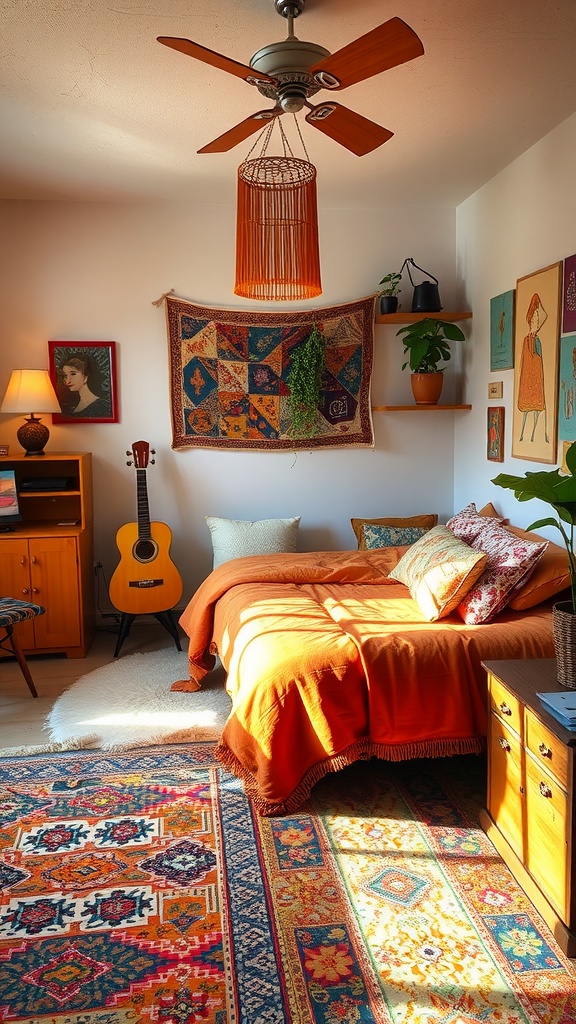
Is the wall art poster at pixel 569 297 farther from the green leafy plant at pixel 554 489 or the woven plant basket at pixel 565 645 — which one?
the woven plant basket at pixel 565 645

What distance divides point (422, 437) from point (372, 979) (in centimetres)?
368

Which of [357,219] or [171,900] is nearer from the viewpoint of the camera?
[171,900]

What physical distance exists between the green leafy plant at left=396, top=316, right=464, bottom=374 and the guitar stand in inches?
81.3

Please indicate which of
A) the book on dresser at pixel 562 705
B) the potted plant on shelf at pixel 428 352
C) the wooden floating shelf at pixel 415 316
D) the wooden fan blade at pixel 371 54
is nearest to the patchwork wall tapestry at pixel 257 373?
the wooden floating shelf at pixel 415 316

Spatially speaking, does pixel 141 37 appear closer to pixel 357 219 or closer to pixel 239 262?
pixel 239 262

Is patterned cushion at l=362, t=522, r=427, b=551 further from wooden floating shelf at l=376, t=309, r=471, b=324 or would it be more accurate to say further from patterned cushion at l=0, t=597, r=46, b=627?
patterned cushion at l=0, t=597, r=46, b=627

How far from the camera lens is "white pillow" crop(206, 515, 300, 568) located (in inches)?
185

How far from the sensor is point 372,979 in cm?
194

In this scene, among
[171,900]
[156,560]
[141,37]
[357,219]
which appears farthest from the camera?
[357,219]

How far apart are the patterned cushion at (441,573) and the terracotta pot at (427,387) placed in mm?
1390

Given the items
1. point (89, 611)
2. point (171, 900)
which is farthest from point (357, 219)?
point (171, 900)

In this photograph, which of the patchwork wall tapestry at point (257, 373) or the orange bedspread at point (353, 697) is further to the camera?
the patchwork wall tapestry at point (257, 373)

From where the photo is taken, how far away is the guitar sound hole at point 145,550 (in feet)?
15.1

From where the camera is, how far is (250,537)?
186 inches
